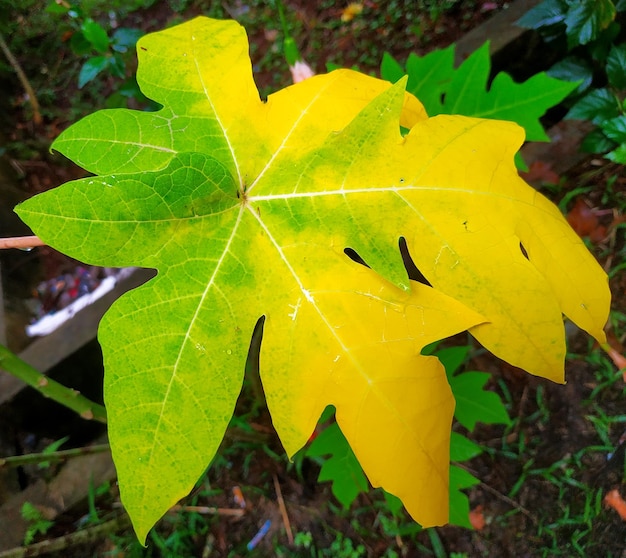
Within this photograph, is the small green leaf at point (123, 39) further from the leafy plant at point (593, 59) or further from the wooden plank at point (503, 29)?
the leafy plant at point (593, 59)

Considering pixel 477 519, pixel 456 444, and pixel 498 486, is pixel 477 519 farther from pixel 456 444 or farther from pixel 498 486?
pixel 456 444

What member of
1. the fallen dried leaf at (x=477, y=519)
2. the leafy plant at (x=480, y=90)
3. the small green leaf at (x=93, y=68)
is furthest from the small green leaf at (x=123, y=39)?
the fallen dried leaf at (x=477, y=519)

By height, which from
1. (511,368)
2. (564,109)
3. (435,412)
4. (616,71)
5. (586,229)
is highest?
(435,412)

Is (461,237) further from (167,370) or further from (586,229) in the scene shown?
(586,229)

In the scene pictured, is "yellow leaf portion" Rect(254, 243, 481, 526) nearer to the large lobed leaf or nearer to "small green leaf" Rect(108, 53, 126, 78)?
the large lobed leaf

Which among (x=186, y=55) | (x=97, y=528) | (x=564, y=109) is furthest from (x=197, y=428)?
(x=564, y=109)

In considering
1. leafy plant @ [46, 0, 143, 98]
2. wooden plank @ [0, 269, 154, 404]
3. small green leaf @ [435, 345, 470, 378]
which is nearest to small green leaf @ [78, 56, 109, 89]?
leafy plant @ [46, 0, 143, 98]
